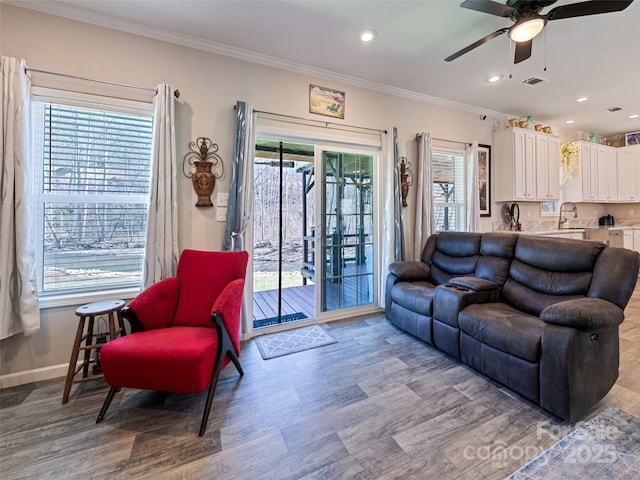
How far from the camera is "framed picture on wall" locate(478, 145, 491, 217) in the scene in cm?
439

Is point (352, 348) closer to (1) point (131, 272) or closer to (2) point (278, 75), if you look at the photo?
(1) point (131, 272)

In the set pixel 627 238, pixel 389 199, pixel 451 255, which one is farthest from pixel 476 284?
pixel 627 238

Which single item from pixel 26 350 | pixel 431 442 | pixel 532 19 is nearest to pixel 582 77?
pixel 532 19

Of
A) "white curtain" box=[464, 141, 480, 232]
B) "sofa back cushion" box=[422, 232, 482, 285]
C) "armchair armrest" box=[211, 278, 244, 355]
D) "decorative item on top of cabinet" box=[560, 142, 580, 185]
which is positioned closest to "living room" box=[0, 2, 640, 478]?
"armchair armrest" box=[211, 278, 244, 355]

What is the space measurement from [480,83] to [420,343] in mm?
3302

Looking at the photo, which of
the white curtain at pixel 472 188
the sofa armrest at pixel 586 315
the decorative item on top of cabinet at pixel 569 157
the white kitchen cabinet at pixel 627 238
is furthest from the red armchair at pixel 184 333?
the white kitchen cabinet at pixel 627 238

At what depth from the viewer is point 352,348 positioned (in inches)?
104

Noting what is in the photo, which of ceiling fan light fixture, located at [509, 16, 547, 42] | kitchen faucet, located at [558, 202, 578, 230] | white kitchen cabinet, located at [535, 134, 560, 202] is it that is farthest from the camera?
kitchen faucet, located at [558, 202, 578, 230]

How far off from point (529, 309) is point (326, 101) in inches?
115

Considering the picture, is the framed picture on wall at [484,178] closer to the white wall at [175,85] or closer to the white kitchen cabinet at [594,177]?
the white wall at [175,85]

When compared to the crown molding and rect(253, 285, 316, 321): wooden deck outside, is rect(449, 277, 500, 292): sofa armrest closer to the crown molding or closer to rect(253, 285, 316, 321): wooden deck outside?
rect(253, 285, 316, 321): wooden deck outside

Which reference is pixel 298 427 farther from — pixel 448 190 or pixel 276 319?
pixel 448 190

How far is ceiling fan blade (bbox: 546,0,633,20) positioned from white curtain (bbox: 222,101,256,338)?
2493 mm

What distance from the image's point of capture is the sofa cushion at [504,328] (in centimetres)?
180
